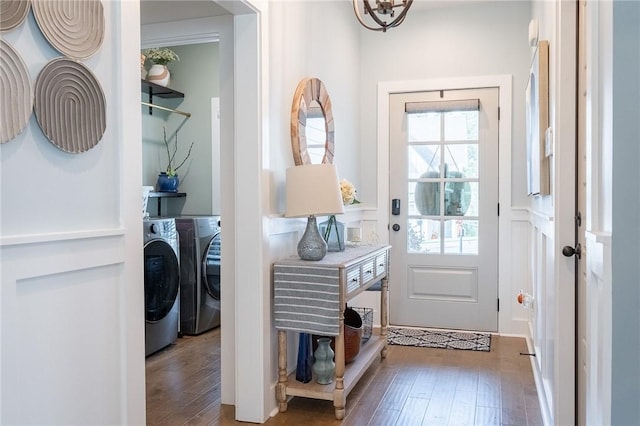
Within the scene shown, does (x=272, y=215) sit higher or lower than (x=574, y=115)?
lower

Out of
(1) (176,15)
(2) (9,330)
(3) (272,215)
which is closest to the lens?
(2) (9,330)

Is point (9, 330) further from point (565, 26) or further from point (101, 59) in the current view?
point (565, 26)

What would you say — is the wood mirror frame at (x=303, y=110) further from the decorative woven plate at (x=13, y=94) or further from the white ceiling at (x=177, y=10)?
the decorative woven plate at (x=13, y=94)

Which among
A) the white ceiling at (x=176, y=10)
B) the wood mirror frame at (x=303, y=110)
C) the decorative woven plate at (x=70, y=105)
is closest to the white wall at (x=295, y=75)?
the wood mirror frame at (x=303, y=110)

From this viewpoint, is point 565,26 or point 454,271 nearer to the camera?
point 565,26

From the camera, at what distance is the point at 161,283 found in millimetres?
3818

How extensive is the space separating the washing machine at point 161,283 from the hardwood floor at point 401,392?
0.48 ft

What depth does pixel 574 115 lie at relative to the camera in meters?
2.14

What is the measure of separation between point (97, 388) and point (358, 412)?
155 cm

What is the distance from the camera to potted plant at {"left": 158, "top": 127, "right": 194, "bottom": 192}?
15.2ft

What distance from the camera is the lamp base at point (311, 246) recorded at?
2672 mm

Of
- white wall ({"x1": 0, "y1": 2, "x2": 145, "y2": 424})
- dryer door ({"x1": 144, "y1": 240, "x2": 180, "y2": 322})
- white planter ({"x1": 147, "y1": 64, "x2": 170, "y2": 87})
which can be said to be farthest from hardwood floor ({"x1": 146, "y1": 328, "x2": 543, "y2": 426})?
white planter ({"x1": 147, "y1": 64, "x2": 170, "y2": 87})

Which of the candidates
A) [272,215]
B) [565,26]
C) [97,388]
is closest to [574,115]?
[565,26]

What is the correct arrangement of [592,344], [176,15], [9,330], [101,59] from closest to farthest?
[9,330]
[592,344]
[101,59]
[176,15]
